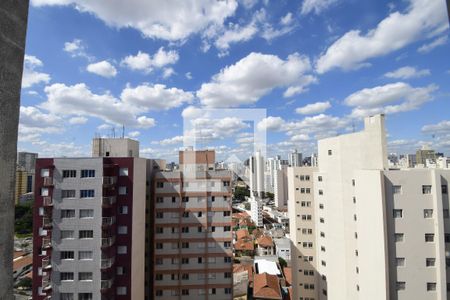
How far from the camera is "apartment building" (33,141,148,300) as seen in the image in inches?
519

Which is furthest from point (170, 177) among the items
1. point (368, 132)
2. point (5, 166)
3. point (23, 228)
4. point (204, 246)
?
point (23, 228)

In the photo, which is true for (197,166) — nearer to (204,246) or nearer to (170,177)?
(170,177)

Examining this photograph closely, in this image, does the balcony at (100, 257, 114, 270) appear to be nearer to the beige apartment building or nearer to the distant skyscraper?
the beige apartment building

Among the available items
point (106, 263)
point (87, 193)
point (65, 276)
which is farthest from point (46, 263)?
point (87, 193)

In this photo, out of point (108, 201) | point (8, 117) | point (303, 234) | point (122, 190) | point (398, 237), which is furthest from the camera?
point (303, 234)

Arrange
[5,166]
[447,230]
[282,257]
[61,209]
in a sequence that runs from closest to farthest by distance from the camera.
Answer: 1. [5,166]
2. [447,230]
3. [61,209]
4. [282,257]

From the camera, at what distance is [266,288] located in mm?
27359

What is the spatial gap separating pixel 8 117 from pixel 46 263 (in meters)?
15.7

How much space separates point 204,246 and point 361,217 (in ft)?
33.1

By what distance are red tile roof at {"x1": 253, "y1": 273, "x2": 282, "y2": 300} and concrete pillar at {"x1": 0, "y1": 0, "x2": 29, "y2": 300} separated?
29840 millimetres

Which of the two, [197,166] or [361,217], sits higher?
[197,166]

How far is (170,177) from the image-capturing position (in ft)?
58.7

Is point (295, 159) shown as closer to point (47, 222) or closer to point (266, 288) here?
point (266, 288)

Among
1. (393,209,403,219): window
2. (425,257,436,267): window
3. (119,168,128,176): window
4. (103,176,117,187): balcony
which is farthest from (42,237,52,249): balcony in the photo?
(425,257,436,267): window
